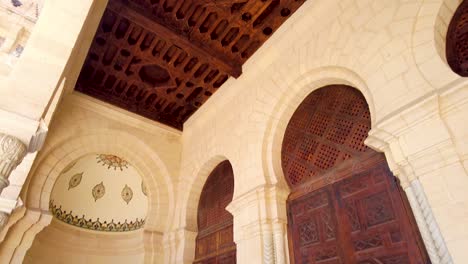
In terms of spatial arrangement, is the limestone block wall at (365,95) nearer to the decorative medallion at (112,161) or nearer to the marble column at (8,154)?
the decorative medallion at (112,161)

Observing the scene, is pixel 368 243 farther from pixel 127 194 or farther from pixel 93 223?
pixel 93 223

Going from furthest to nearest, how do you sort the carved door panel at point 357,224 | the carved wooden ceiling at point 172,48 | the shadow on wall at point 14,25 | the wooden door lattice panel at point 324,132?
the carved wooden ceiling at point 172,48 → the wooden door lattice panel at point 324,132 → the shadow on wall at point 14,25 → the carved door panel at point 357,224

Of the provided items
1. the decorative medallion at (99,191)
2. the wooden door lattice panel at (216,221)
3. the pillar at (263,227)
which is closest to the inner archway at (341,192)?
the pillar at (263,227)

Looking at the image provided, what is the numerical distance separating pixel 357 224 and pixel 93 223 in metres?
5.43

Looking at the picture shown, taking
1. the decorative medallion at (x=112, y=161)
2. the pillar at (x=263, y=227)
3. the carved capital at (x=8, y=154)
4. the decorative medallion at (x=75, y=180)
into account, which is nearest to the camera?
the carved capital at (x=8, y=154)

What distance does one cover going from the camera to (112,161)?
21.2 feet

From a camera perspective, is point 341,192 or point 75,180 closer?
point 341,192

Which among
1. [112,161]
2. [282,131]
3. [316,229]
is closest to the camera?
[316,229]

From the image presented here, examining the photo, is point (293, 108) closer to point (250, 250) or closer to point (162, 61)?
point (250, 250)

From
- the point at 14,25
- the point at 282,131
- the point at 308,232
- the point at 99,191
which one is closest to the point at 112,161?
the point at 99,191

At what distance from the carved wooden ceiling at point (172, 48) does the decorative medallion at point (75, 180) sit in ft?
6.17

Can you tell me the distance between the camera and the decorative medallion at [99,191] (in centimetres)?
646

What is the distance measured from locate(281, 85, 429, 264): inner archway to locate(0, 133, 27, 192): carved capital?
2.56 metres

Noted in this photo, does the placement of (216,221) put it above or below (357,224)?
above
